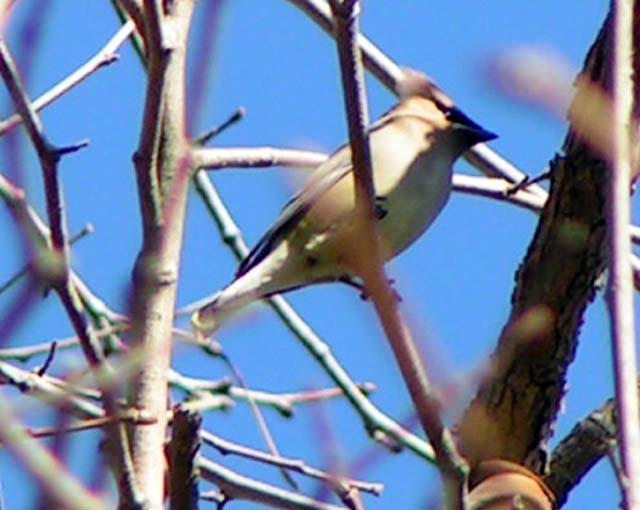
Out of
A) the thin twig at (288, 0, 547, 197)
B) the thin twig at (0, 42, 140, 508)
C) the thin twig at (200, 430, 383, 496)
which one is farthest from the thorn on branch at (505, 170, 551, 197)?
the thin twig at (0, 42, 140, 508)

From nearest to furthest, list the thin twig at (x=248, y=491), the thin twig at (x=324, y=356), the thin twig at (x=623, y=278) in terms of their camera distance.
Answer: the thin twig at (x=623, y=278) → the thin twig at (x=248, y=491) → the thin twig at (x=324, y=356)

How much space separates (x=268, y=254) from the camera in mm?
4129

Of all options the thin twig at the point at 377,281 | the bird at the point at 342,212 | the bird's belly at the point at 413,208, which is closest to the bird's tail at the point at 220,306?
the bird at the point at 342,212

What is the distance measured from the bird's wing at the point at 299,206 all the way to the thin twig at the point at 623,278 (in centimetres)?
251

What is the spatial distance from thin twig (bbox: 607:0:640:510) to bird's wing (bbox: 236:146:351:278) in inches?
98.6

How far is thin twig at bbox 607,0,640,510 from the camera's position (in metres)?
1.23

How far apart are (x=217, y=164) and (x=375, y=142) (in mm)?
1973

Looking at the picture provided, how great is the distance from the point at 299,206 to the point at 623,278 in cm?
296

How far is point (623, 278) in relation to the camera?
1312mm

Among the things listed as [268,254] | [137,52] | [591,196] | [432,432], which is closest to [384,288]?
[432,432]

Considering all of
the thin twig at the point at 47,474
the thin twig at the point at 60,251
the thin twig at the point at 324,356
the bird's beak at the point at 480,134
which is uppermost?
the bird's beak at the point at 480,134

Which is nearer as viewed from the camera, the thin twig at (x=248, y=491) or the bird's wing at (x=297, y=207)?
the thin twig at (x=248, y=491)

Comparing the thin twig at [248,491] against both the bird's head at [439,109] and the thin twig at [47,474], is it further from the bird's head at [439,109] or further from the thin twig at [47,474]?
the bird's head at [439,109]

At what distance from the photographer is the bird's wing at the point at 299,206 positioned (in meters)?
3.98
